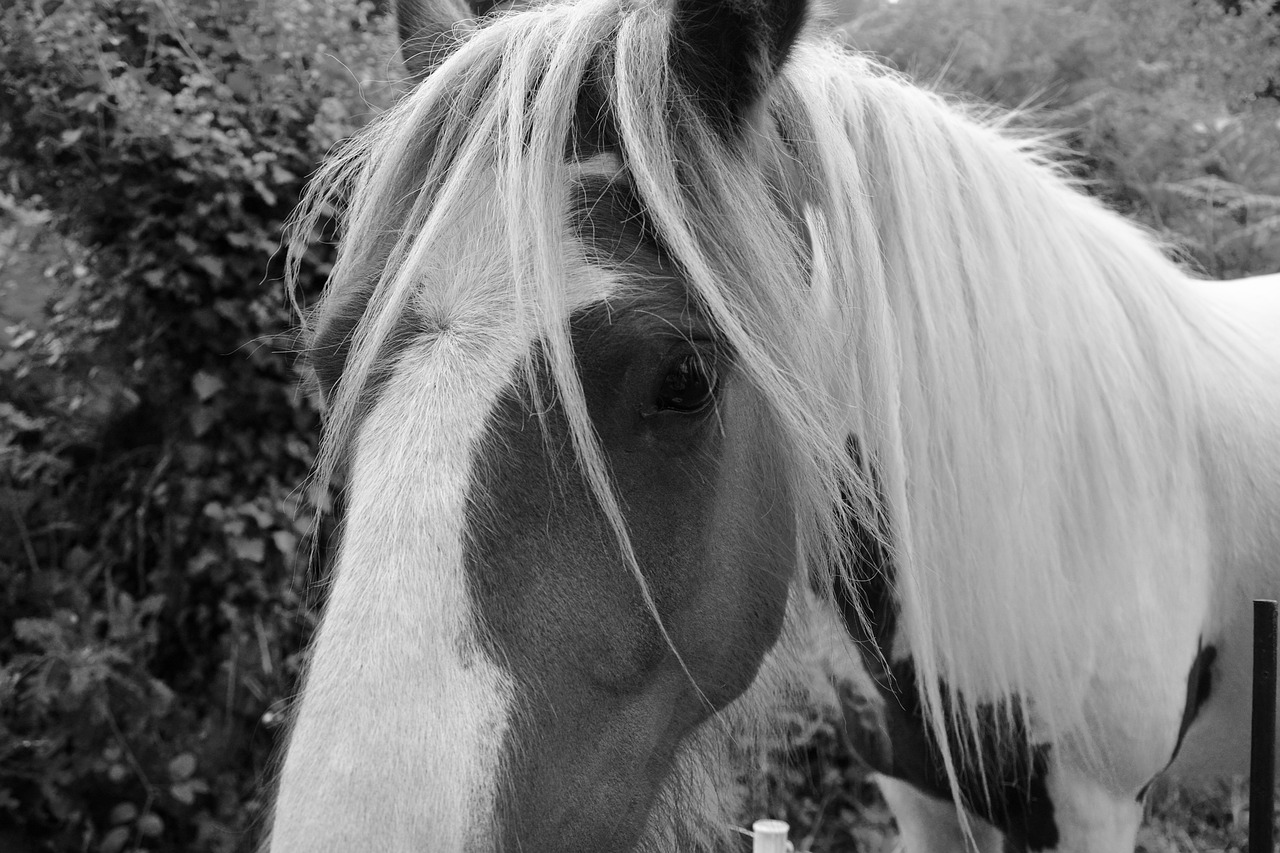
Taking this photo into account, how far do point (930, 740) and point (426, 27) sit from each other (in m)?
1.68

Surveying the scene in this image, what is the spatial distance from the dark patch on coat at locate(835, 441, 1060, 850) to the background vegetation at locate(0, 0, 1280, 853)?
3.90 feet

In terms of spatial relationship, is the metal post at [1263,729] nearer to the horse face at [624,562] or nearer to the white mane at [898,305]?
the white mane at [898,305]

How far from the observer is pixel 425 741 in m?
0.88

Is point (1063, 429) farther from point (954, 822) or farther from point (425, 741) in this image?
point (425, 741)

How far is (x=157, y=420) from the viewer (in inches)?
136

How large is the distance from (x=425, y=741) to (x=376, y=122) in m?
1.09

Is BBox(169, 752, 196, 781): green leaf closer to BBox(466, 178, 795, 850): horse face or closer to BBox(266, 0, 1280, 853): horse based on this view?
BBox(266, 0, 1280, 853): horse

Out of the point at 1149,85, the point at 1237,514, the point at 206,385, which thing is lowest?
the point at 1237,514

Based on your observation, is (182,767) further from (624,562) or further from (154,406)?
(624,562)

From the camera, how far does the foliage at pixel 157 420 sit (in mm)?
3041

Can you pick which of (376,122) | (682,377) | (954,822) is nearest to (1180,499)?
(954,822)

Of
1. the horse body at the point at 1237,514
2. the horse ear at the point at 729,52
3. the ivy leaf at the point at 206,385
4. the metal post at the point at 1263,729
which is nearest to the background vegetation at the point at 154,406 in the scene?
the ivy leaf at the point at 206,385

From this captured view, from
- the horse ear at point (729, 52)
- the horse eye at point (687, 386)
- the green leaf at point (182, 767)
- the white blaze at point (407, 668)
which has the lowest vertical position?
the green leaf at point (182, 767)

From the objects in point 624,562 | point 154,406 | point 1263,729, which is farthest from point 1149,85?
point 624,562
